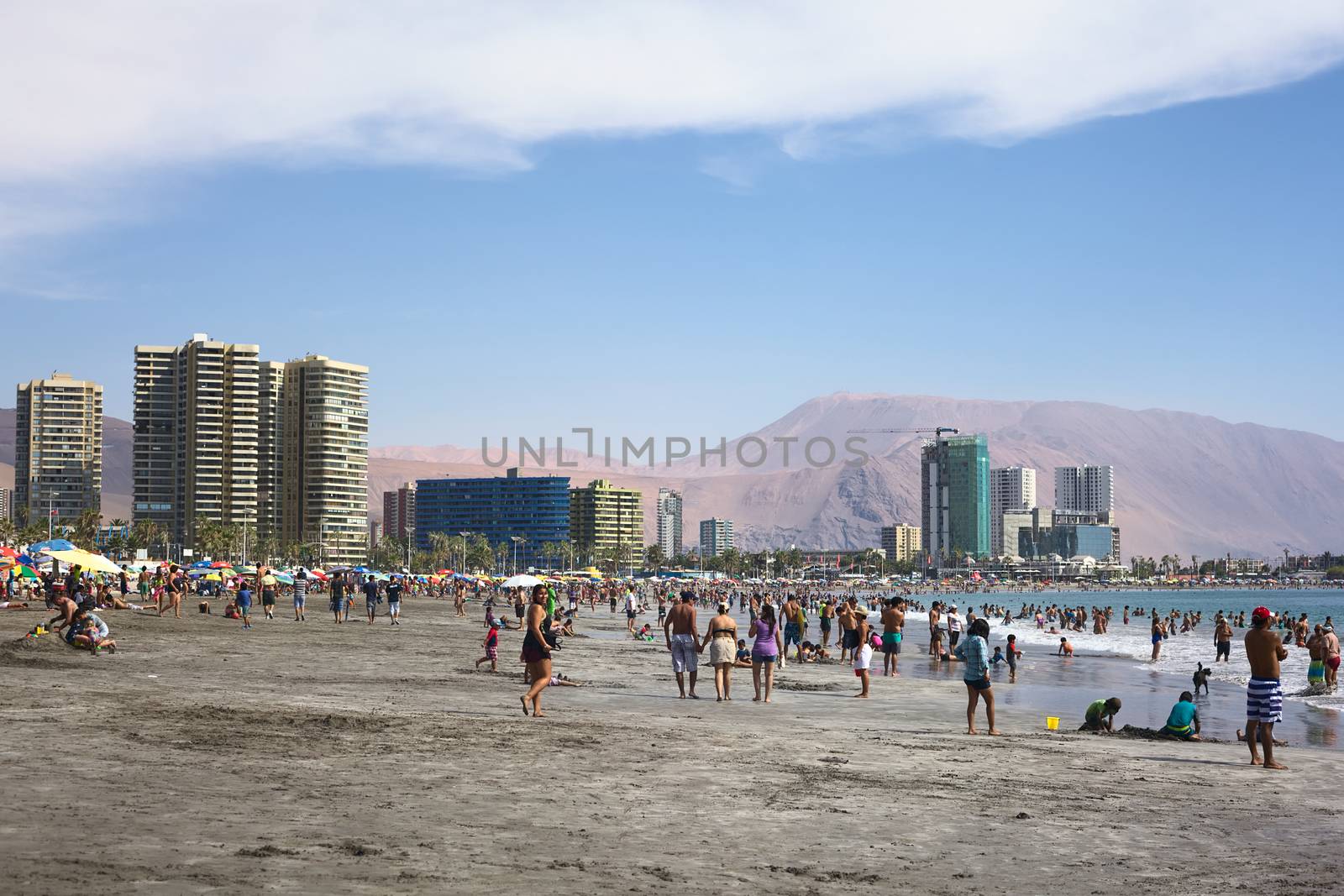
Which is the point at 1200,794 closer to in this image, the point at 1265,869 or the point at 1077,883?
the point at 1265,869

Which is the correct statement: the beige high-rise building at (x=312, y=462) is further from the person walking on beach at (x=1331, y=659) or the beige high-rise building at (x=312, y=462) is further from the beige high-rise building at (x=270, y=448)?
the person walking on beach at (x=1331, y=659)

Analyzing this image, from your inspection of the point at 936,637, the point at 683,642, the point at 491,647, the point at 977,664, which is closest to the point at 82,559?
the point at 491,647

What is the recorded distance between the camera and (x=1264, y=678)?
46.2 ft

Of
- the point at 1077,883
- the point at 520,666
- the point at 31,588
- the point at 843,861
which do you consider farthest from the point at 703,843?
the point at 31,588

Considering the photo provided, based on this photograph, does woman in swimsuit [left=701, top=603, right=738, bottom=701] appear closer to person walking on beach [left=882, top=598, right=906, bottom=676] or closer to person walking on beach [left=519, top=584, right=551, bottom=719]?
person walking on beach [left=519, top=584, right=551, bottom=719]

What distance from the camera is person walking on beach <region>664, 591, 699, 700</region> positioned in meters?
21.1

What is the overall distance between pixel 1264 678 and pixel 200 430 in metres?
192

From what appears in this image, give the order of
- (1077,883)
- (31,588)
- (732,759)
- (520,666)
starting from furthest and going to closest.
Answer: (31,588) → (520,666) → (732,759) → (1077,883)

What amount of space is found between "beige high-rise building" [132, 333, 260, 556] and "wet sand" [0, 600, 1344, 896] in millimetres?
180007

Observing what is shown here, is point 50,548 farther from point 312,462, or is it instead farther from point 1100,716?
point 312,462

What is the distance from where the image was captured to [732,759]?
43.5 ft

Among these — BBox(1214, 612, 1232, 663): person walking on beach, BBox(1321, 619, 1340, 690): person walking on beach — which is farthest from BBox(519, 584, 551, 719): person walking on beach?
BBox(1214, 612, 1232, 663): person walking on beach

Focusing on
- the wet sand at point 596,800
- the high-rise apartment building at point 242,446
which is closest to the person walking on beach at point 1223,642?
the wet sand at point 596,800

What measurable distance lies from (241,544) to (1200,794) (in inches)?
7074
